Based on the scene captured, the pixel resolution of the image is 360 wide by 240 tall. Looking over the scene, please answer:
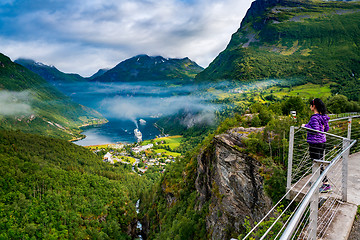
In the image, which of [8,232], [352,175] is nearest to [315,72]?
[352,175]

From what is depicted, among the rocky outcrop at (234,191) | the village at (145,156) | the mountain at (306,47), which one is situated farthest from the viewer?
the mountain at (306,47)

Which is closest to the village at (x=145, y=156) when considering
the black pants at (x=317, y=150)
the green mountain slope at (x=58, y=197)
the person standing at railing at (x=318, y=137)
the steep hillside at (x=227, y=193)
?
the green mountain slope at (x=58, y=197)

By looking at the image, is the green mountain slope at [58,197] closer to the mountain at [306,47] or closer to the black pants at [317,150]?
the black pants at [317,150]

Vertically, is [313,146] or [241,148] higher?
[313,146]

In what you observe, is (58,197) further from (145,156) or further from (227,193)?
(145,156)

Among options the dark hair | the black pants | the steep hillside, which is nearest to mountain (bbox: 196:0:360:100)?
the steep hillside

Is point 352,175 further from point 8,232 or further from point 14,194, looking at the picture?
point 14,194

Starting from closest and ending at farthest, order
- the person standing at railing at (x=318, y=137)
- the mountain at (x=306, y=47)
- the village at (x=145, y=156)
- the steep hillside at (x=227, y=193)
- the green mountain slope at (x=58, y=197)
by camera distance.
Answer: the person standing at railing at (x=318, y=137) → the steep hillside at (x=227, y=193) → the green mountain slope at (x=58, y=197) → the village at (x=145, y=156) → the mountain at (x=306, y=47)
